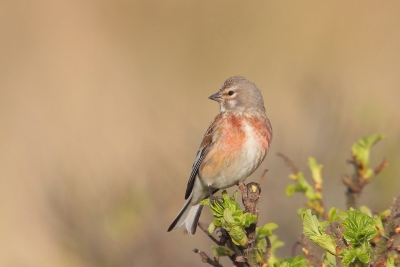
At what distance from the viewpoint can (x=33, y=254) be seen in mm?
8758

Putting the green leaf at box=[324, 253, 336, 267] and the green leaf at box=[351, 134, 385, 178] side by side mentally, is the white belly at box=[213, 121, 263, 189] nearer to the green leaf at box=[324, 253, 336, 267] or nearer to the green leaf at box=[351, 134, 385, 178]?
the green leaf at box=[351, 134, 385, 178]

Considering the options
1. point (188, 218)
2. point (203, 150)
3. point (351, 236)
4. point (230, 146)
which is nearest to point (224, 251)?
point (351, 236)

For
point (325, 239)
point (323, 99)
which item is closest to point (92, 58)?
point (323, 99)

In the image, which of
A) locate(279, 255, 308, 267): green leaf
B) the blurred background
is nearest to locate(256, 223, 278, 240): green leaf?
locate(279, 255, 308, 267): green leaf

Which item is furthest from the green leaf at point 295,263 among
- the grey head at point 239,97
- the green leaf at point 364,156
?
the grey head at point 239,97

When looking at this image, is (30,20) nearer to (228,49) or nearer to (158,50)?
(158,50)

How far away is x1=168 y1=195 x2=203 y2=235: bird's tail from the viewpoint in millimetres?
4875

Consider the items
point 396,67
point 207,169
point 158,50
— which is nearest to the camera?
point 207,169

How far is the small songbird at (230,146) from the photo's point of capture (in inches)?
204

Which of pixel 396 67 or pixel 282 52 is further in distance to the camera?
pixel 282 52

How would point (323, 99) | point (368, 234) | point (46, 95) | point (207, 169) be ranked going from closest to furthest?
1. point (368, 234)
2. point (207, 169)
3. point (323, 99)
4. point (46, 95)

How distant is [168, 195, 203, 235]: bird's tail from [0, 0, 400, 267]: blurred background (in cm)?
40

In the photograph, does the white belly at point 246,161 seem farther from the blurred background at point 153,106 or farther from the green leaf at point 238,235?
the green leaf at point 238,235

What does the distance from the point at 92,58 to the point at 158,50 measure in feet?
4.93
